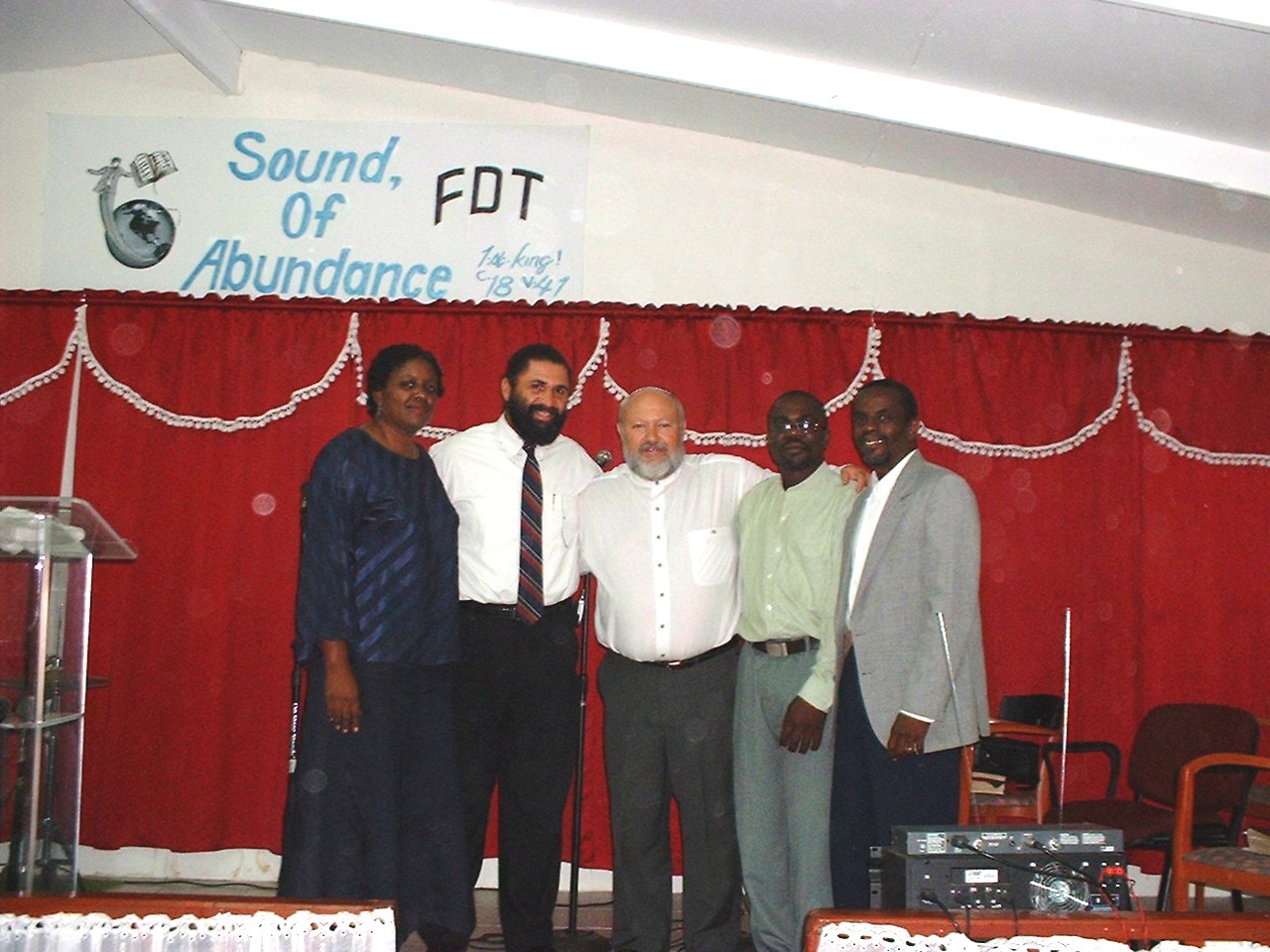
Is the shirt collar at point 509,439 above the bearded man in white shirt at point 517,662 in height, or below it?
above

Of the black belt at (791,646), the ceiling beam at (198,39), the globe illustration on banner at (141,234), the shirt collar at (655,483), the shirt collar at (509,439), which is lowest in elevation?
the black belt at (791,646)

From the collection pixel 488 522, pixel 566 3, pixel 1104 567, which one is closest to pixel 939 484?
pixel 488 522

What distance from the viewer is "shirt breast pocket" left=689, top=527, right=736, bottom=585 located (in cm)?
332

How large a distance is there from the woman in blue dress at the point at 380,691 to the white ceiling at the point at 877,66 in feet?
5.29

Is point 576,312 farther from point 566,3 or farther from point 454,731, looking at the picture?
point 454,731

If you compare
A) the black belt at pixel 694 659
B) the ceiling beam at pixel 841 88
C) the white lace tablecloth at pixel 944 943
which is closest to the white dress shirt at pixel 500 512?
the black belt at pixel 694 659

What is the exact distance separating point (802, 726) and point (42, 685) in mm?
1932

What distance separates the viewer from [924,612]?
2.93 meters

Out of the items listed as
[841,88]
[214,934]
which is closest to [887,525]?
[841,88]

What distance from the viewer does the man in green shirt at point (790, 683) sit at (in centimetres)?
310

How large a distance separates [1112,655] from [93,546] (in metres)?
3.64

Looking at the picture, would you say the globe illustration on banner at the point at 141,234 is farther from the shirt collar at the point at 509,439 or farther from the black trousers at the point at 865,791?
the black trousers at the point at 865,791

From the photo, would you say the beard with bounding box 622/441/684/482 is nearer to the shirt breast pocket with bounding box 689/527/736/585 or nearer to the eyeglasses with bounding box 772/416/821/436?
the shirt breast pocket with bounding box 689/527/736/585

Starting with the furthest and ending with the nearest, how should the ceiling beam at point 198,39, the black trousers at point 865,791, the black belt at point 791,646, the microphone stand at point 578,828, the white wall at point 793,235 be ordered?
1. the white wall at point 793,235
2. the ceiling beam at point 198,39
3. the microphone stand at point 578,828
4. the black belt at point 791,646
5. the black trousers at point 865,791
